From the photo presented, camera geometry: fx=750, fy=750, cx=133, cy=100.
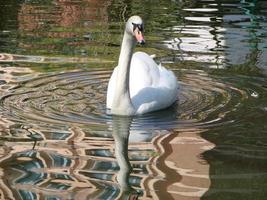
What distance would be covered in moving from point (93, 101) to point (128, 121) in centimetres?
80

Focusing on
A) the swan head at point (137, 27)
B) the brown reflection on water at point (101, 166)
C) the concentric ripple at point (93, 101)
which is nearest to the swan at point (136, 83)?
the swan head at point (137, 27)

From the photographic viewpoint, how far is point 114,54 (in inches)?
418

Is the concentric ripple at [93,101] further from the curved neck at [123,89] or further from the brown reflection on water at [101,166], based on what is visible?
the brown reflection on water at [101,166]

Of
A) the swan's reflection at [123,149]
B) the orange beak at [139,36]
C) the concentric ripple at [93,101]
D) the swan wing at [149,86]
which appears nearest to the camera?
the swan's reflection at [123,149]

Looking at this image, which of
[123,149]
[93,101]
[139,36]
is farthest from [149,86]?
[123,149]

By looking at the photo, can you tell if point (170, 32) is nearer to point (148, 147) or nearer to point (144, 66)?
point (144, 66)

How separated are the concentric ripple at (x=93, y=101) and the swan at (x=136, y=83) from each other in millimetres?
106

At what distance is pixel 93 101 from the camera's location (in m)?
8.12

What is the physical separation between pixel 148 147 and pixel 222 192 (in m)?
1.18

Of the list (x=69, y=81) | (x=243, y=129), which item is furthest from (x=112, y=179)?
(x=69, y=81)

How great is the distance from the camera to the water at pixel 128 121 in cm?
Answer: 578

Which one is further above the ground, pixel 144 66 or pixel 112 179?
pixel 144 66

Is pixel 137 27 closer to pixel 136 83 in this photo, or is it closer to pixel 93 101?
pixel 136 83

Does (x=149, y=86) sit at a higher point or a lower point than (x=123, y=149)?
higher
